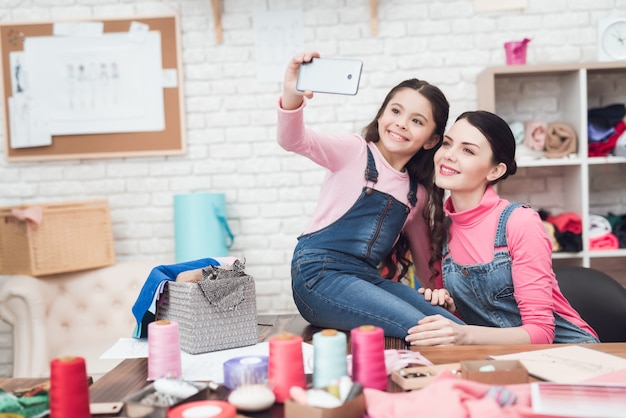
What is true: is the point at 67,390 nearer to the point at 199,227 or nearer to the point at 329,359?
the point at 329,359

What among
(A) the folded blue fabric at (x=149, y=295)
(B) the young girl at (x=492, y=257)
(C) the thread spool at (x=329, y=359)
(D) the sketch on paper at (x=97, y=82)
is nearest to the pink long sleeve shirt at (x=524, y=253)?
(B) the young girl at (x=492, y=257)

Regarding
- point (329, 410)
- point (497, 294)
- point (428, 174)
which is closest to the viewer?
point (329, 410)

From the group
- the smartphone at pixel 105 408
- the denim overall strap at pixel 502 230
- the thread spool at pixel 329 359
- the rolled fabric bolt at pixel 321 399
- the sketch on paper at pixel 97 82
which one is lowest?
the smartphone at pixel 105 408

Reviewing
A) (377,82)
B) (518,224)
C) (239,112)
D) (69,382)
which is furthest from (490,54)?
(69,382)

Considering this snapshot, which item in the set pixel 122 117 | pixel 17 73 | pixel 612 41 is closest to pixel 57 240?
pixel 122 117

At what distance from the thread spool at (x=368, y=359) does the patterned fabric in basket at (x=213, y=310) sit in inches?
18.0

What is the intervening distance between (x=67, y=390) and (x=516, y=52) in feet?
8.85

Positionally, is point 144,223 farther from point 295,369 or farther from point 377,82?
→ point 295,369

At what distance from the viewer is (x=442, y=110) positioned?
1.94 meters

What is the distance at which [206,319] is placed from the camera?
1.42 metres

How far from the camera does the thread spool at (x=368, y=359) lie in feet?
3.52

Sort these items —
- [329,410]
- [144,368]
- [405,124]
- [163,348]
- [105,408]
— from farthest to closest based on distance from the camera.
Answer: [405,124] < [144,368] < [163,348] < [105,408] < [329,410]

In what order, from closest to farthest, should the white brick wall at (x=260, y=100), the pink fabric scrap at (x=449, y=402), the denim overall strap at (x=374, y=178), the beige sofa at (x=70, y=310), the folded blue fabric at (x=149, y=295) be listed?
the pink fabric scrap at (x=449, y=402) → the folded blue fabric at (x=149, y=295) → the denim overall strap at (x=374, y=178) → the beige sofa at (x=70, y=310) → the white brick wall at (x=260, y=100)

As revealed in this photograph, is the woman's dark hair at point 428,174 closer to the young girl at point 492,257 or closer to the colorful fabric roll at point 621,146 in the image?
the young girl at point 492,257
